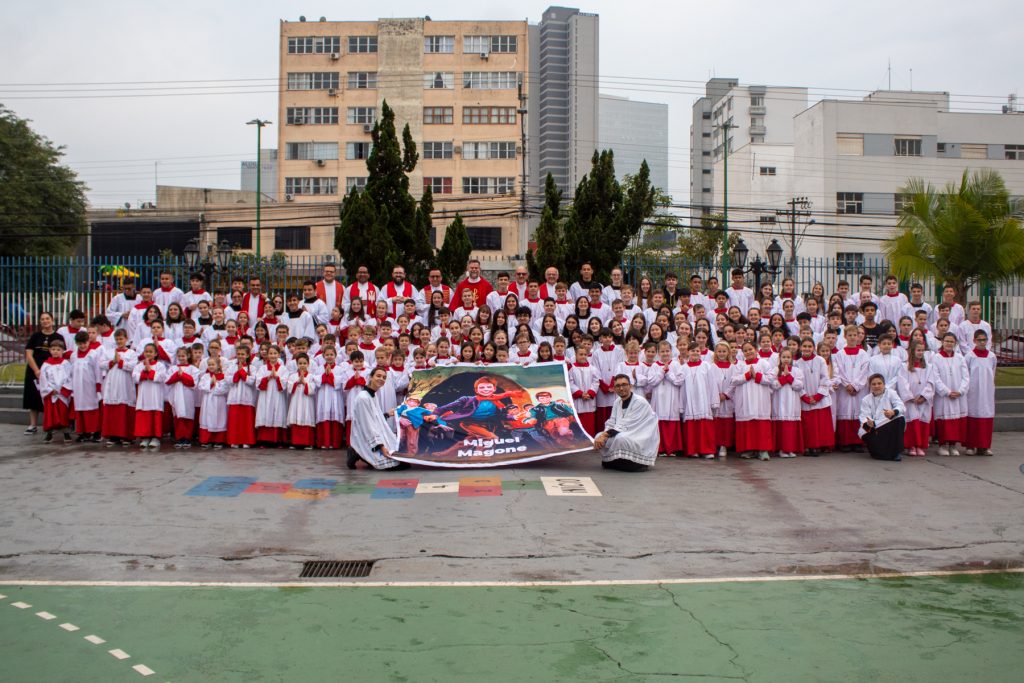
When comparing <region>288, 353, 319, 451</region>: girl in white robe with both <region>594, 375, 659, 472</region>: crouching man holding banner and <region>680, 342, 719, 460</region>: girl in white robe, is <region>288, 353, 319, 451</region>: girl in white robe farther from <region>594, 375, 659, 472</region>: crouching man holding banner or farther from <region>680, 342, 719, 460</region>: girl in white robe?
<region>680, 342, 719, 460</region>: girl in white robe

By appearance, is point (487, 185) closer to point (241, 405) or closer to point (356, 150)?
point (356, 150)

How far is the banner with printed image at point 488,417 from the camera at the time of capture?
11.4 m

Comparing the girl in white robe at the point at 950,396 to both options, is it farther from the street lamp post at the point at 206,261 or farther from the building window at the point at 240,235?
the building window at the point at 240,235

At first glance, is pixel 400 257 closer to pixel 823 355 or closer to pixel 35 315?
pixel 35 315

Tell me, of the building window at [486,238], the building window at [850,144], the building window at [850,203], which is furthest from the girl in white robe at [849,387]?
the building window at [850,144]

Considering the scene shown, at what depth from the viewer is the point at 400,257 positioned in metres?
19.1

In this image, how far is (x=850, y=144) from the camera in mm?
52344

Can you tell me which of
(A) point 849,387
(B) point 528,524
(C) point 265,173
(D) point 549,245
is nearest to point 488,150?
(D) point 549,245

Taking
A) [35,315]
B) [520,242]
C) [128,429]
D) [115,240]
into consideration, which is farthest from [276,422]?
[115,240]

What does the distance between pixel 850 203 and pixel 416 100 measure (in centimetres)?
2637

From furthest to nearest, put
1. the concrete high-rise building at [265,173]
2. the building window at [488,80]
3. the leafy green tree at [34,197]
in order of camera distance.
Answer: the concrete high-rise building at [265,173], the building window at [488,80], the leafy green tree at [34,197]

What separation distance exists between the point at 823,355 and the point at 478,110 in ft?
155

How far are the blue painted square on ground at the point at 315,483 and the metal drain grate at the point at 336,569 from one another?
293 centimetres

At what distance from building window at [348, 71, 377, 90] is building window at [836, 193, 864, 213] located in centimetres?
2877
